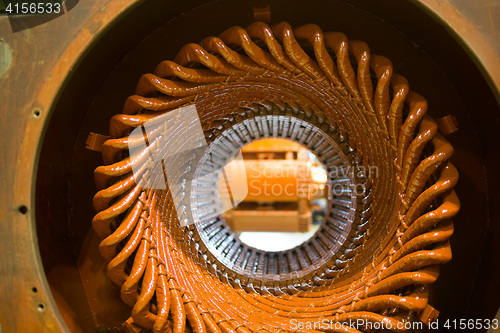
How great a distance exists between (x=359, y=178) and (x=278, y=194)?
1.30 m

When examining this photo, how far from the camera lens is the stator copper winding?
3.77 feet

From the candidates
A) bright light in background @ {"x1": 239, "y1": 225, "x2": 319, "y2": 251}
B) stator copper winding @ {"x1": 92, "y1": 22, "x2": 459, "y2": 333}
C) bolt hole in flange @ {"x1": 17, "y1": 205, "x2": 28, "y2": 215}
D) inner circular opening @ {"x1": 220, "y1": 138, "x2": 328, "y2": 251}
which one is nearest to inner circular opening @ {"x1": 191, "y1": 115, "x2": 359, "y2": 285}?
inner circular opening @ {"x1": 220, "y1": 138, "x2": 328, "y2": 251}

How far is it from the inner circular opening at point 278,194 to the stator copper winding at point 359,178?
105 centimetres

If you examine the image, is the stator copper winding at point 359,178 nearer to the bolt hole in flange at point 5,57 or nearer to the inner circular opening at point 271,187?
the inner circular opening at point 271,187

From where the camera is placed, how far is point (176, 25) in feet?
4.48

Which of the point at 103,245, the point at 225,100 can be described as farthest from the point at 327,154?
the point at 103,245

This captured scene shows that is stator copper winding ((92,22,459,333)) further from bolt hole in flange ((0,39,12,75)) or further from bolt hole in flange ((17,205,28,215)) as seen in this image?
bolt hole in flange ((0,39,12,75))

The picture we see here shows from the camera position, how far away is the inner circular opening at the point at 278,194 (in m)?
2.75

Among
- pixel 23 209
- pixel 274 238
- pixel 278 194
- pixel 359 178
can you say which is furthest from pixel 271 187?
pixel 23 209

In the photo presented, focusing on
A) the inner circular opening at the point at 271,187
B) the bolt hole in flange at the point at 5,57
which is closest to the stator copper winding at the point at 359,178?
the inner circular opening at the point at 271,187

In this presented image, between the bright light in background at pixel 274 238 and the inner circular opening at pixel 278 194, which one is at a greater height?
the inner circular opening at pixel 278 194

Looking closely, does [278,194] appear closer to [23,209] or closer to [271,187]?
[271,187]

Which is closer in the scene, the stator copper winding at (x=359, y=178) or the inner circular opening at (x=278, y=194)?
the stator copper winding at (x=359, y=178)

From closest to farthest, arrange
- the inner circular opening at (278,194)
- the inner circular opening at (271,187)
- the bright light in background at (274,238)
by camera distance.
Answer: the inner circular opening at (271,187)
the inner circular opening at (278,194)
the bright light in background at (274,238)
